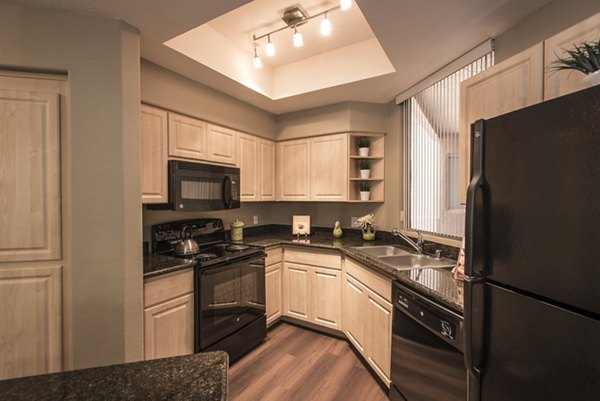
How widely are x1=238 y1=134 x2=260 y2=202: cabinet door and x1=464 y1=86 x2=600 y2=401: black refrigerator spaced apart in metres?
2.39

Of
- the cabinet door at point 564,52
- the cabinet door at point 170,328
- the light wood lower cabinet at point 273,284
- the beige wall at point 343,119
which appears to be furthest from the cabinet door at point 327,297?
the cabinet door at point 564,52

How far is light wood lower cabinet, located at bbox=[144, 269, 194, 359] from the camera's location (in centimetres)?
178

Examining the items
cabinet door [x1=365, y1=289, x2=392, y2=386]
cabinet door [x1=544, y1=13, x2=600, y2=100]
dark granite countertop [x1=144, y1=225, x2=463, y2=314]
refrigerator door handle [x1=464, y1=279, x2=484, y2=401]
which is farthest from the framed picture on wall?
cabinet door [x1=544, y1=13, x2=600, y2=100]

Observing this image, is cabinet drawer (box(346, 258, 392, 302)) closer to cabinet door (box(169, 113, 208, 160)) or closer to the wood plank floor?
the wood plank floor

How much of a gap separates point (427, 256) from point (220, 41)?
2.61 m

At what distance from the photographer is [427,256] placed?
2305 millimetres

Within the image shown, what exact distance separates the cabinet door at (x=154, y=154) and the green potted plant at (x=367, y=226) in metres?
2.03

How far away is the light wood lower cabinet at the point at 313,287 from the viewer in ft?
8.77

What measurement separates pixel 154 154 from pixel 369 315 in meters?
2.15

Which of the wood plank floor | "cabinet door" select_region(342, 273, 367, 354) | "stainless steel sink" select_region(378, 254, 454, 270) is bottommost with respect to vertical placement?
the wood plank floor

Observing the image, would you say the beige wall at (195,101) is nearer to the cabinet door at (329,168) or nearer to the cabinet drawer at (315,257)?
the cabinet door at (329,168)

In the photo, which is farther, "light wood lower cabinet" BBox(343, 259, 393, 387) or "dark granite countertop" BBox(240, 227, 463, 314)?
"light wood lower cabinet" BBox(343, 259, 393, 387)

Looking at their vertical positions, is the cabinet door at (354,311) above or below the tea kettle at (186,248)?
below

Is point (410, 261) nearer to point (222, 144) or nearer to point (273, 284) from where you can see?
point (273, 284)
